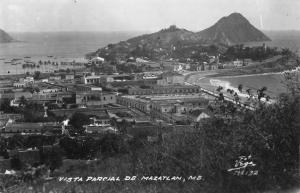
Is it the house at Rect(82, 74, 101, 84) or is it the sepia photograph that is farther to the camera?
the house at Rect(82, 74, 101, 84)

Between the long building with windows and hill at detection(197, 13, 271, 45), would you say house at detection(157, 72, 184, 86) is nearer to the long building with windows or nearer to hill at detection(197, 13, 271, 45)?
the long building with windows

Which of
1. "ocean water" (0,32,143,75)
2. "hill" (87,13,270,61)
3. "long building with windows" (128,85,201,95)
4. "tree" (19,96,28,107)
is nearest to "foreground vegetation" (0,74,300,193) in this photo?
"tree" (19,96,28,107)

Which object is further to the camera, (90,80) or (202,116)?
(90,80)

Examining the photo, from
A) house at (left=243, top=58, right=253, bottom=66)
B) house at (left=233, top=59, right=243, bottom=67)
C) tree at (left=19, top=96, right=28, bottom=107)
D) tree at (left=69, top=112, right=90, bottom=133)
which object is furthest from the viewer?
house at (left=243, top=58, right=253, bottom=66)

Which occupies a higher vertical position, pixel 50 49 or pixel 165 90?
pixel 50 49

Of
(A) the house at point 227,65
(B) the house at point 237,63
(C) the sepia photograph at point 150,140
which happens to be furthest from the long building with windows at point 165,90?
(B) the house at point 237,63

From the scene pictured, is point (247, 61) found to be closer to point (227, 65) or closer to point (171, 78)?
point (227, 65)

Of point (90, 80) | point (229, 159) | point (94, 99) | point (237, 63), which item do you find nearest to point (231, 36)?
point (237, 63)

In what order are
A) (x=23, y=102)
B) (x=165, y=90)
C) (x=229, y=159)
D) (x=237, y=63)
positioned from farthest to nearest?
(x=237, y=63), (x=165, y=90), (x=23, y=102), (x=229, y=159)

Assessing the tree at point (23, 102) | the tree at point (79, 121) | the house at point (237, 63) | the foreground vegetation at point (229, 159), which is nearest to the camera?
the foreground vegetation at point (229, 159)

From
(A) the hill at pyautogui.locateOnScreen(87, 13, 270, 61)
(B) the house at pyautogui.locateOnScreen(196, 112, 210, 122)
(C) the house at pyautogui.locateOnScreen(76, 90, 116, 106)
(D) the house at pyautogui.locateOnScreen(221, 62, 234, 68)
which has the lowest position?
A: (C) the house at pyautogui.locateOnScreen(76, 90, 116, 106)

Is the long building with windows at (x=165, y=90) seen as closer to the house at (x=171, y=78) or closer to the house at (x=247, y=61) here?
the house at (x=171, y=78)
